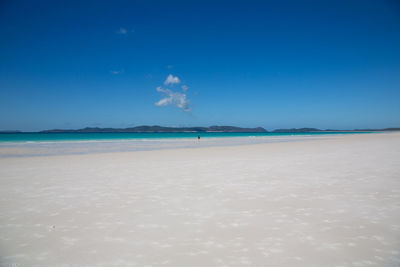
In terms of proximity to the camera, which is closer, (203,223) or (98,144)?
(203,223)

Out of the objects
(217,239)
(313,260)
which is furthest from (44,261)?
(313,260)

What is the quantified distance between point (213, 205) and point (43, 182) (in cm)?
651

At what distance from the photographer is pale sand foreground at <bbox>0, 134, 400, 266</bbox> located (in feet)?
11.0

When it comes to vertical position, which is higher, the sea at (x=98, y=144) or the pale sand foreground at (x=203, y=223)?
the sea at (x=98, y=144)

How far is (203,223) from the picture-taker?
179 inches

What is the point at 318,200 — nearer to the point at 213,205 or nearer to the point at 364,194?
the point at 364,194

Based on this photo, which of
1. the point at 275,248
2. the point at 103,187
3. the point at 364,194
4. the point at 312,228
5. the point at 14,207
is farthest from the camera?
the point at 103,187

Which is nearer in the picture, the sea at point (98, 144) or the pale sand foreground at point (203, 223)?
the pale sand foreground at point (203, 223)

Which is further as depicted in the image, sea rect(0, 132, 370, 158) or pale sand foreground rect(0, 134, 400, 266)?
sea rect(0, 132, 370, 158)

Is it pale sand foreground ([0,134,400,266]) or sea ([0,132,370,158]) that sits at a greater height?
sea ([0,132,370,158])

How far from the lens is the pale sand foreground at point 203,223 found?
336 centimetres

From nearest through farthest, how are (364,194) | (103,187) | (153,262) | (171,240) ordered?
(153,262), (171,240), (364,194), (103,187)

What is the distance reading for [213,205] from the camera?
5645mm

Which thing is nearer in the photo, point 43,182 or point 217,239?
point 217,239
